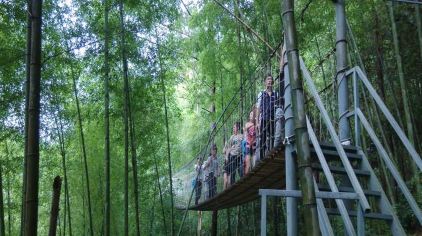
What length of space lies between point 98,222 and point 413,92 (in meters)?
6.88

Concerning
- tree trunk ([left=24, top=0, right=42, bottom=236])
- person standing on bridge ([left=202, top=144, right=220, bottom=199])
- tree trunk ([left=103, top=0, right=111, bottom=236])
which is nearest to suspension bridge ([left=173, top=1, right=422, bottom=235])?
person standing on bridge ([left=202, top=144, right=220, bottom=199])

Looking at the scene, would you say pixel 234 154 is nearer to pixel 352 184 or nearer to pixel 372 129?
pixel 372 129

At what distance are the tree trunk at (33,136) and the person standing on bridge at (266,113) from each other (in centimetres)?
194

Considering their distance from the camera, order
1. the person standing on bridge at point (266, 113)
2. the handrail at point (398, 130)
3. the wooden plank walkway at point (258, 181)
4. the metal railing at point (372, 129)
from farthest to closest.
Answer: the person standing on bridge at point (266, 113) → the wooden plank walkway at point (258, 181) → the metal railing at point (372, 129) → the handrail at point (398, 130)

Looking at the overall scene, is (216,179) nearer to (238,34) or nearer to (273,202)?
(273,202)

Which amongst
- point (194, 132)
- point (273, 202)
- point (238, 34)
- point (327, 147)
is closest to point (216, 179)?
point (273, 202)

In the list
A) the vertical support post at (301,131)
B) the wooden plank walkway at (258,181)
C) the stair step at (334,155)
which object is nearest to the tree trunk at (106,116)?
the wooden plank walkway at (258,181)

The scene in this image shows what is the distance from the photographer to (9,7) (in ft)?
15.1

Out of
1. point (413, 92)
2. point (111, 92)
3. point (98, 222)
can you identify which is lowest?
point (98, 222)

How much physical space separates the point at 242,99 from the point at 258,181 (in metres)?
0.93

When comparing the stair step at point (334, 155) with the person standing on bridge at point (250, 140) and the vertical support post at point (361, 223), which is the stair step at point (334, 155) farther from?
the person standing on bridge at point (250, 140)

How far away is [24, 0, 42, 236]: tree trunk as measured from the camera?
2.10 meters

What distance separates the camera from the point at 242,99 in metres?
4.66

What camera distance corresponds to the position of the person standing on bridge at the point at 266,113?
3.76 metres
